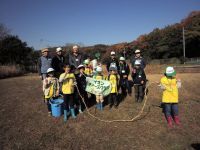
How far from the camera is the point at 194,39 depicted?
4541 centimetres

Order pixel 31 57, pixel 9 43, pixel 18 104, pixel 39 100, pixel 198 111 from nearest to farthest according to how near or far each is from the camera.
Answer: pixel 198 111, pixel 18 104, pixel 39 100, pixel 9 43, pixel 31 57

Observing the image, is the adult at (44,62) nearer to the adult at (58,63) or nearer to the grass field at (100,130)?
the adult at (58,63)

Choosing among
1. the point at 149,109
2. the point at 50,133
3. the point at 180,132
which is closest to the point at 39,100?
the point at 50,133

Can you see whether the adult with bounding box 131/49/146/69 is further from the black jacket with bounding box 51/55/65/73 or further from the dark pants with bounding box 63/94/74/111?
the dark pants with bounding box 63/94/74/111

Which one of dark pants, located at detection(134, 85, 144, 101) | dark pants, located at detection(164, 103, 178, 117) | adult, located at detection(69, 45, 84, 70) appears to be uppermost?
adult, located at detection(69, 45, 84, 70)

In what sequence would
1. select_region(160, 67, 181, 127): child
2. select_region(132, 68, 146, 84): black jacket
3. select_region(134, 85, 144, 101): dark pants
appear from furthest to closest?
select_region(134, 85, 144, 101): dark pants
select_region(132, 68, 146, 84): black jacket
select_region(160, 67, 181, 127): child

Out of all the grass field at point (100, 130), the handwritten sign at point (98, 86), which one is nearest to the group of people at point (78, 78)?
the handwritten sign at point (98, 86)

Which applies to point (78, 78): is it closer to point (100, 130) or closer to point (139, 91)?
point (100, 130)

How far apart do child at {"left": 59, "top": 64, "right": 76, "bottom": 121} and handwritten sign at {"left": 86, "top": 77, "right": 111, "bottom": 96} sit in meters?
0.98

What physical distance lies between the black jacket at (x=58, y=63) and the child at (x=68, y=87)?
16.4 inches

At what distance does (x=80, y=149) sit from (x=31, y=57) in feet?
118

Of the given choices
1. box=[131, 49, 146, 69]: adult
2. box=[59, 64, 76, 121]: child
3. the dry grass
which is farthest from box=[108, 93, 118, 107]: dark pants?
the dry grass

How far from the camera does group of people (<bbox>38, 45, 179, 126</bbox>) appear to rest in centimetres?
692

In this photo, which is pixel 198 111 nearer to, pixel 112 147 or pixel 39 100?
pixel 112 147
